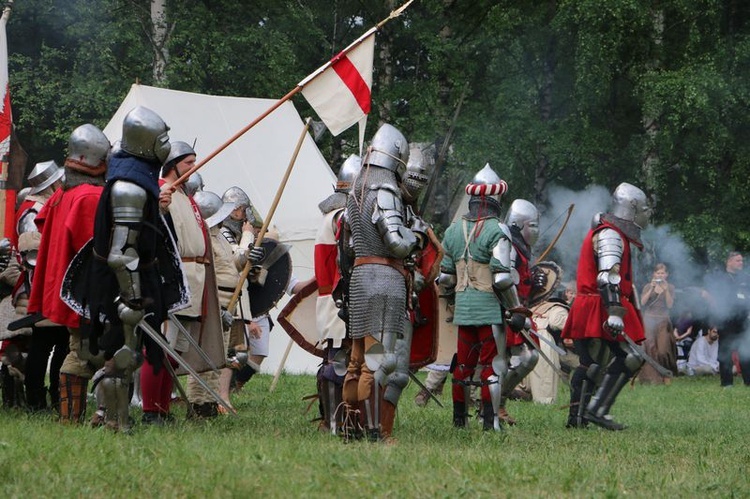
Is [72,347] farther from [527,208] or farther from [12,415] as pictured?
[527,208]

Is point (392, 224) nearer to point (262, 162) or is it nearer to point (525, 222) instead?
point (525, 222)

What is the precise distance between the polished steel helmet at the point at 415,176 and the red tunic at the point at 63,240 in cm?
182

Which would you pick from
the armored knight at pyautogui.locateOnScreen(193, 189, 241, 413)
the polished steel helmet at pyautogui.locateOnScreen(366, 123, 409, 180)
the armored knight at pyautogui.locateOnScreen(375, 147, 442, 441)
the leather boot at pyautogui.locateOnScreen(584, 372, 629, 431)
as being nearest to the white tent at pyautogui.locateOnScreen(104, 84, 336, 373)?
the armored knight at pyautogui.locateOnScreen(193, 189, 241, 413)

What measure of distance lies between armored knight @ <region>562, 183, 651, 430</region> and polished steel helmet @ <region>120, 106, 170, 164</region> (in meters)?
3.62

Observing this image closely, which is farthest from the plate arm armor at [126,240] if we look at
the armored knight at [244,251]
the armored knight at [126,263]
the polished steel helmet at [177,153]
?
the armored knight at [244,251]

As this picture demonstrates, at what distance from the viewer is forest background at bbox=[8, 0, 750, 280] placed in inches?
733

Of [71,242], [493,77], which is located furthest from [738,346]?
[71,242]

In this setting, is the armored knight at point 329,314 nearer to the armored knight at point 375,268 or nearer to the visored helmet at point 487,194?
the armored knight at point 375,268

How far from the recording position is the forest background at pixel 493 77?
18609 mm

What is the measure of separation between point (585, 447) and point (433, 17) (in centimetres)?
1437

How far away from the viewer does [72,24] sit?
21.4 metres

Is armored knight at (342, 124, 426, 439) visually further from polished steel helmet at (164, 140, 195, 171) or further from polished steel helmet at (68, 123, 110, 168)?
polished steel helmet at (68, 123, 110, 168)

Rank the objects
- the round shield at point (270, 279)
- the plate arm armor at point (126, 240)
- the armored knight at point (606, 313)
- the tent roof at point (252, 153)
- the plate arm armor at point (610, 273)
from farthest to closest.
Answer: the tent roof at point (252, 153), the round shield at point (270, 279), the armored knight at point (606, 313), the plate arm armor at point (610, 273), the plate arm armor at point (126, 240)

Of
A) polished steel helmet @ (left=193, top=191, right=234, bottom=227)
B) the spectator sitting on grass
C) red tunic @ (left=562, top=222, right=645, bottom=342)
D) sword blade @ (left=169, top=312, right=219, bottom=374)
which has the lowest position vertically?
the spectator sitting on grass
